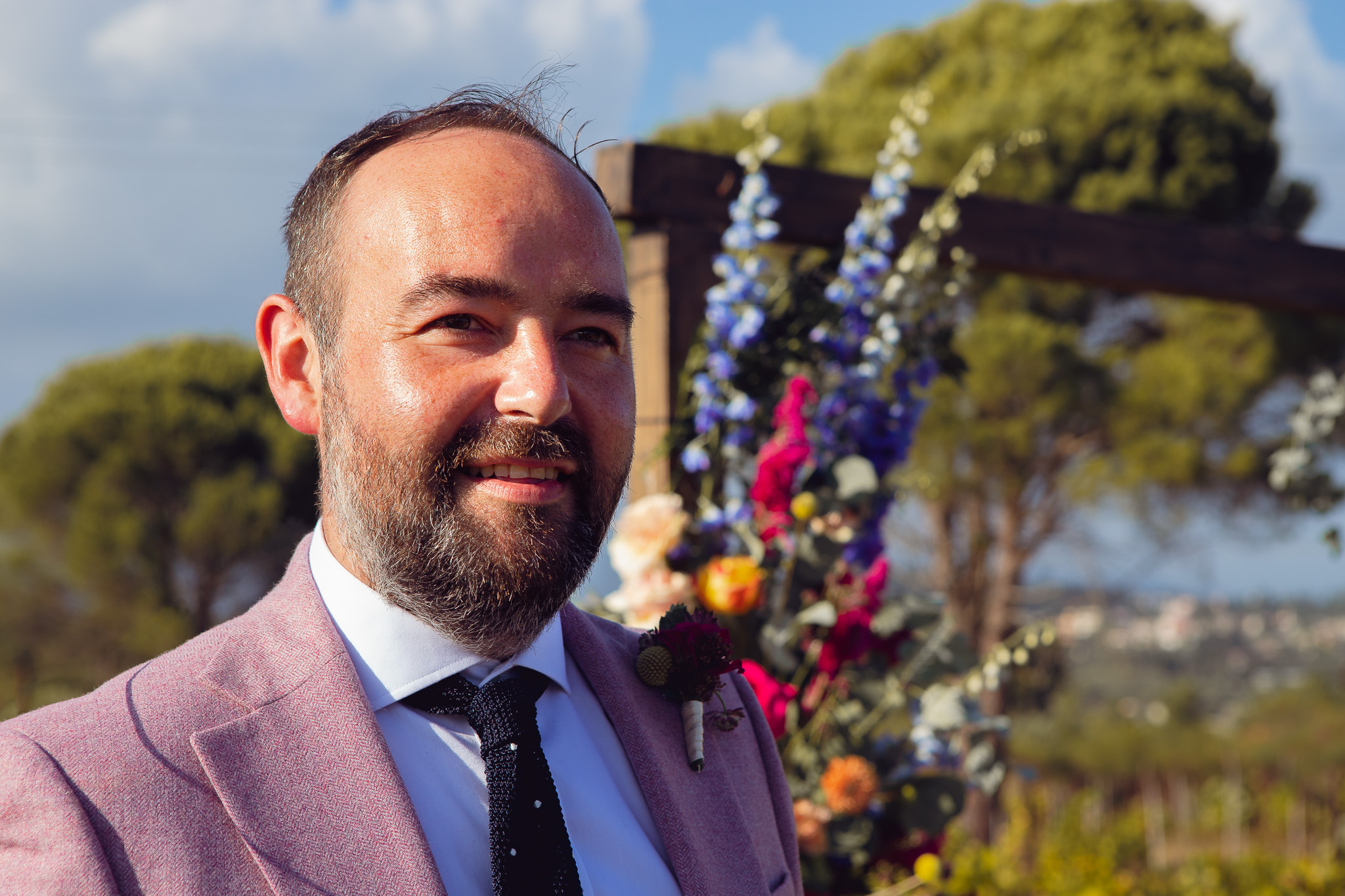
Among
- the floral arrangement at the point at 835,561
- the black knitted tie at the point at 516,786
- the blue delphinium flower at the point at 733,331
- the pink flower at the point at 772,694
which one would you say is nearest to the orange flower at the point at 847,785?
the floral arrangement at the point at 835,561

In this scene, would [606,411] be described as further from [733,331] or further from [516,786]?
[733,331]

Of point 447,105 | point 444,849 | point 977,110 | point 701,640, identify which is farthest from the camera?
point 977,110

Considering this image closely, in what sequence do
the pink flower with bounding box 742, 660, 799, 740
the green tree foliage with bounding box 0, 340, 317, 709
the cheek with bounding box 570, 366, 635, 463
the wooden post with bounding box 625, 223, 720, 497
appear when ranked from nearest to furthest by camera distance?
the cheek with bounding box 570, 366, 635, 463
the pink flower with bounding box 742, 660, 799, 740
the wooden post with bounding box 625, 223, 720, 497
the green tree foliage with bounding box 0, 340, 317, 709

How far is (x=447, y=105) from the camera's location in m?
1.33

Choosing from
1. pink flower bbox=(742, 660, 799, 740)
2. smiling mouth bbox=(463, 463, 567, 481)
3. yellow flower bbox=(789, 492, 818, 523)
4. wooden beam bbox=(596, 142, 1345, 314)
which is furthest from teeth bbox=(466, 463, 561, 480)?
wooden beam bbox=(596, 142, 1345, 314)

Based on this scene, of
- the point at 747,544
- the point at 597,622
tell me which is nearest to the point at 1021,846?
the point at 747,544

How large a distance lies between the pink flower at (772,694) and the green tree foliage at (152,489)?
907 cm

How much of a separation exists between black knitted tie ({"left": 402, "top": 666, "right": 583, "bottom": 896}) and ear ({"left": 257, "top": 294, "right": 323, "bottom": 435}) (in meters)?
0.34

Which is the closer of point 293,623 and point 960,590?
point 293,623

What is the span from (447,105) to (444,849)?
82 centimetres

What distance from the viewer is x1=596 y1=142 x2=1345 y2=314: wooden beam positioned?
2.94m

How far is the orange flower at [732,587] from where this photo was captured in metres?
2.25

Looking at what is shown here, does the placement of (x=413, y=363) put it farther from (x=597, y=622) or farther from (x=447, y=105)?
(x=597, y=622)

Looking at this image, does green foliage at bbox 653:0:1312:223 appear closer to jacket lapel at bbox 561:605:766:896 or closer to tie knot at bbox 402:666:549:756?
jacket lapel at bbox 561:605:766:896
